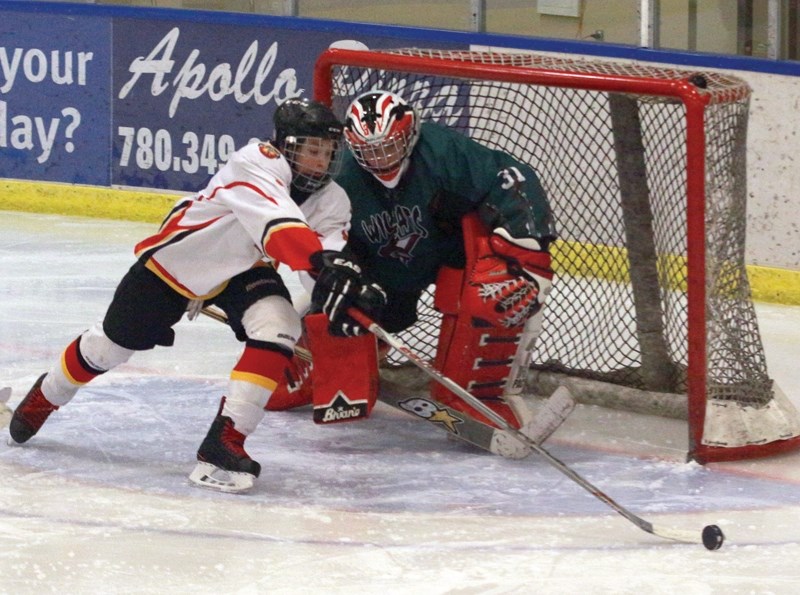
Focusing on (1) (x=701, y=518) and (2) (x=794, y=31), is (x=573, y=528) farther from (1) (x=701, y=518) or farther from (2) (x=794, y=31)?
(2) (x=794, y=31)

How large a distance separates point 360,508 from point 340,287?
46cm

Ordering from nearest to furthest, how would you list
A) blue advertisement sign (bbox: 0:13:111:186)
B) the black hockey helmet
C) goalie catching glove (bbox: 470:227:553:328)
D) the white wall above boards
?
the black hockey helmet → goalie catching glove (bbox: 470:227:553:328) → the white wall above boards → blue advertisement sign (bbox: 0:13:111:186)

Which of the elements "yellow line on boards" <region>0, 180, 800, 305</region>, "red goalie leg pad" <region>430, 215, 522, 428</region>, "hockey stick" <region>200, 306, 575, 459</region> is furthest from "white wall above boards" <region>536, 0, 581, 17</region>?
"hockey stick" <region>200, 306, 575, 459</region>

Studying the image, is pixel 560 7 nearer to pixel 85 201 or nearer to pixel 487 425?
pixel 85 201

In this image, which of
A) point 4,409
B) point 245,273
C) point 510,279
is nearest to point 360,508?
point 245,273

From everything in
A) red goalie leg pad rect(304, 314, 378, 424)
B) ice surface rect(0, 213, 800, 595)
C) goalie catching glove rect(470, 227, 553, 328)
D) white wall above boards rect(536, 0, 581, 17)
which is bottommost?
ice surface rect(0, 213, 800, 595)

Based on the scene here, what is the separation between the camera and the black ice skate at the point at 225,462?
3.31 meters

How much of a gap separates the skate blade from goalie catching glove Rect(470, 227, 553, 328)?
726 mm

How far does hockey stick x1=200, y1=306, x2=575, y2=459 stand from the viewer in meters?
3.53

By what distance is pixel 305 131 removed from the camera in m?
3.34

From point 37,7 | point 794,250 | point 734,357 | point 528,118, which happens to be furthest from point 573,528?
point 37,7

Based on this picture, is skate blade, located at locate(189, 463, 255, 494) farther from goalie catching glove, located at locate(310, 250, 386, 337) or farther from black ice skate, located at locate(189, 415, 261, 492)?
goalie catching glove, located at locate(310, 250, 386, 337)

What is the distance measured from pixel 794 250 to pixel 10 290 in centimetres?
262

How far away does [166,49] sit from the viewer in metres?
6.53
